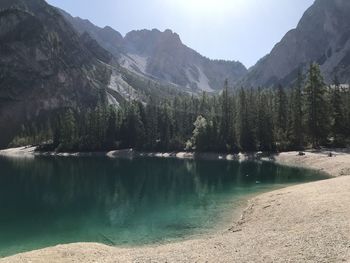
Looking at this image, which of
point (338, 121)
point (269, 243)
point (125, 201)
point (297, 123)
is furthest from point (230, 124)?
point (269, 243)

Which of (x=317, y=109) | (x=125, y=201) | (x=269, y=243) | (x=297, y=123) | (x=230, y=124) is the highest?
(x=317, y=109)

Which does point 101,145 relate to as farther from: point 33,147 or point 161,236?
point 161,236

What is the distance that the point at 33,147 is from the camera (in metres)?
188

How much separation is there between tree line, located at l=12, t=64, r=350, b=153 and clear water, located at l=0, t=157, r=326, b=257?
20.9 m

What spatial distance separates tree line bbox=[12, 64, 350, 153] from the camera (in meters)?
112

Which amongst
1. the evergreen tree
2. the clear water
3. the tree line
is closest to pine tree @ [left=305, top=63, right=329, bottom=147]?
the tree line

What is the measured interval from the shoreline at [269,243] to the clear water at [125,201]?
5011 mm

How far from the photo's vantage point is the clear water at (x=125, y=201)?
40.2 m

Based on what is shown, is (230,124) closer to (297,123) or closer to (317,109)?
(297,123)

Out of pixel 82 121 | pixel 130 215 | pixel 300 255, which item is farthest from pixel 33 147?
pixel 300 255

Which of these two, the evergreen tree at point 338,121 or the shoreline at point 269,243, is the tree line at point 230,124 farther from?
the shoreline at point 269,243

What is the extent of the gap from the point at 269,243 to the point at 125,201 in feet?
120

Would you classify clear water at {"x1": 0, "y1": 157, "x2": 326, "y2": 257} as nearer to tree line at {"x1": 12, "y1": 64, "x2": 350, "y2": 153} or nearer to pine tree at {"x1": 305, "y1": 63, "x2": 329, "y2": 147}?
pine tree at {"x1": 305, "y1": 63, "x2": 329, "y2": 147}

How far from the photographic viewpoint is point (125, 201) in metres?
60.7
